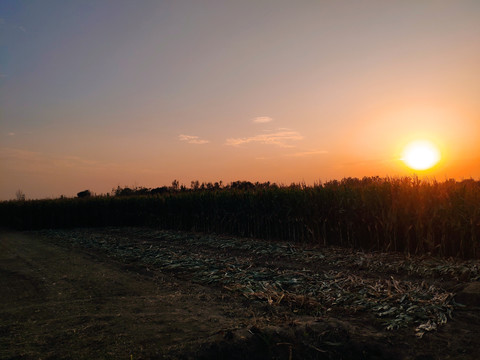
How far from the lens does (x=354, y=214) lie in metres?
14.2

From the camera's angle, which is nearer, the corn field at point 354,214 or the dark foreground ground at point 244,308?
the dark foreground ground at point 244,308

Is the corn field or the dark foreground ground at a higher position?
the corn field

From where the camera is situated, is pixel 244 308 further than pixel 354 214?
No

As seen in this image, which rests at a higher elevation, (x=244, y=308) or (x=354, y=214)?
(x=354, y=214)

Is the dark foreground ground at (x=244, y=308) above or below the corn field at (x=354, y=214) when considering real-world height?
below

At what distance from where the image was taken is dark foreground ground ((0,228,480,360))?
516 cm

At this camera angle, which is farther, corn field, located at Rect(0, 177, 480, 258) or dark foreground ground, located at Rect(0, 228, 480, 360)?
corn field, located at Rect(0, 177, 480, 258)

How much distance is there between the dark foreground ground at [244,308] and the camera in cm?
516

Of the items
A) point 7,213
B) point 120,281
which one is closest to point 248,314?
point 120,281

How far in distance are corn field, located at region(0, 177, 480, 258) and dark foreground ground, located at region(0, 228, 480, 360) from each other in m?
1.51

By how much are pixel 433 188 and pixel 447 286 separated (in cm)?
544

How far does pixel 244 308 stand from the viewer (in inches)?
274

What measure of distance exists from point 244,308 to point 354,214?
8450 mm

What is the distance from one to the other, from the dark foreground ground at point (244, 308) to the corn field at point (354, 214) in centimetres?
151
